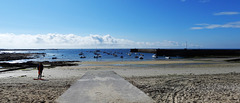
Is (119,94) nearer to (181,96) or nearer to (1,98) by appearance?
(181,96)

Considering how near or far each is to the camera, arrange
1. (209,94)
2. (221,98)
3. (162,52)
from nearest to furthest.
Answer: (221,98), (209,94), (162,52)

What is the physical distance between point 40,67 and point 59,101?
9122 mm

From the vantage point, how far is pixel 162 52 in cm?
8062

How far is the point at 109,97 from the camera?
7746 mm

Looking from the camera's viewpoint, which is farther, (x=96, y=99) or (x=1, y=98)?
(x=1, y=98)

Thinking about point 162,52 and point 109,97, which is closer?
Answer: point 109,97

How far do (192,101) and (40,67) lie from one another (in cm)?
1231

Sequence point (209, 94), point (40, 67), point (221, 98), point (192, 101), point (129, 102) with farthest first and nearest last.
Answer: point (40, 67) < point (209, 94) < point (221, 98) < point (192, 101) < point (129, 102)

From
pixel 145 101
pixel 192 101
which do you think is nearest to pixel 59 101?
pixel 145 101

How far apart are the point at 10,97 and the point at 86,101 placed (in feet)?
12.8

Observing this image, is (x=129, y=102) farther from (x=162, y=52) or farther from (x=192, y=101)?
(x=162, y=52)

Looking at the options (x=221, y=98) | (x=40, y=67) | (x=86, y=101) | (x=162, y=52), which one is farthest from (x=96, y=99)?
(x=162, y=52)

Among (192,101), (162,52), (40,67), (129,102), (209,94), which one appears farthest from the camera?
(162,52)

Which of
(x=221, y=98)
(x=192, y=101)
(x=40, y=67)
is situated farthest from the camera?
(x=40, y=67)
